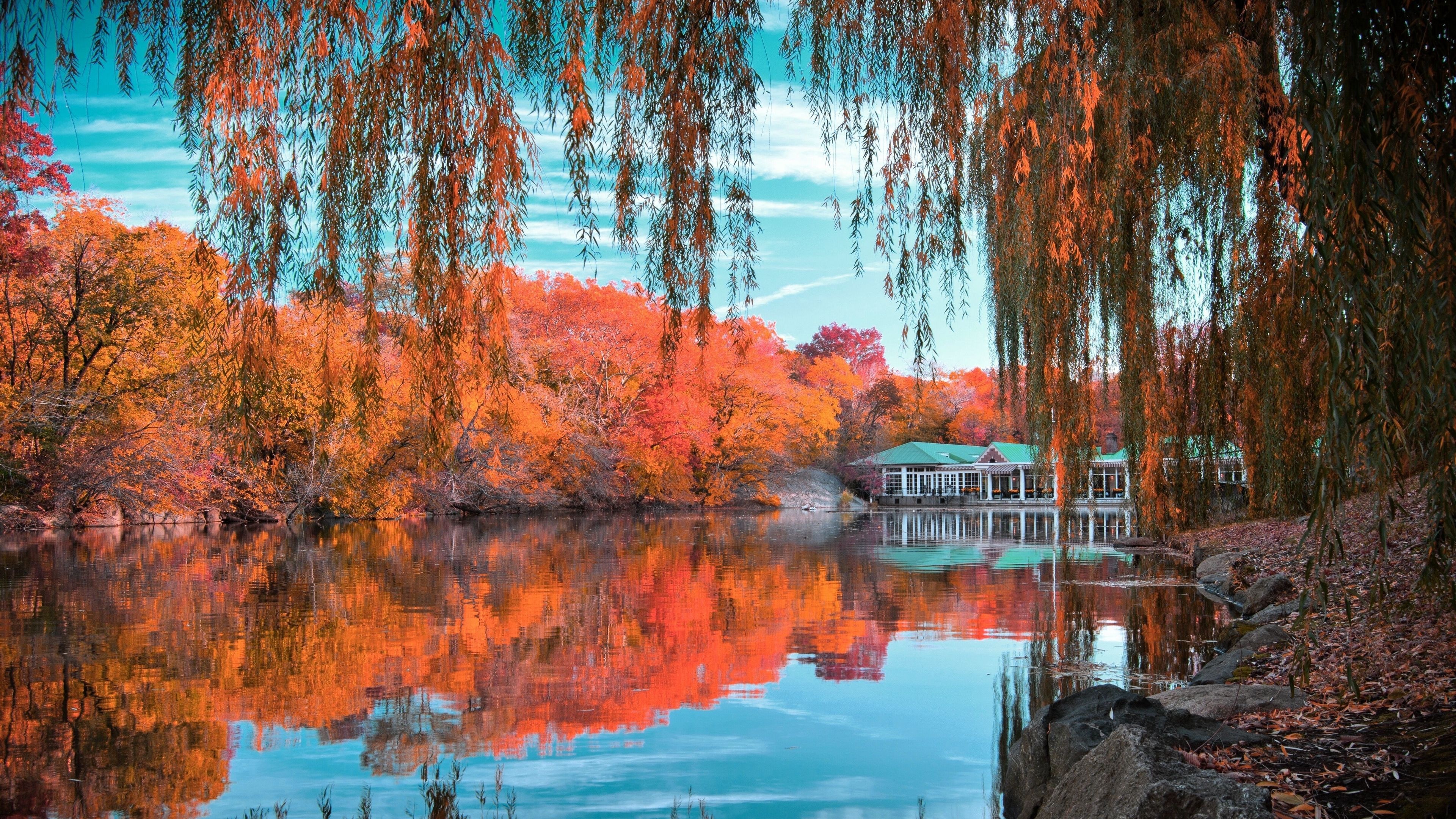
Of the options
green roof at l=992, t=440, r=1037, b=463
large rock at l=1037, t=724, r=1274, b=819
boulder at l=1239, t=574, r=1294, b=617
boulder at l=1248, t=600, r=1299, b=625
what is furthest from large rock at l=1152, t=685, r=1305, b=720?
green roof at l=992, t=440, r=1037, b=463

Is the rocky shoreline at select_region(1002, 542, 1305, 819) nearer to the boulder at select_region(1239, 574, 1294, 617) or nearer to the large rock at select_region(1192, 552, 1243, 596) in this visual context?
the boulder at select_region(1239, 574, 1294, 617)

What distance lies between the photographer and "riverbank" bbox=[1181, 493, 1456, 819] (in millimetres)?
3217

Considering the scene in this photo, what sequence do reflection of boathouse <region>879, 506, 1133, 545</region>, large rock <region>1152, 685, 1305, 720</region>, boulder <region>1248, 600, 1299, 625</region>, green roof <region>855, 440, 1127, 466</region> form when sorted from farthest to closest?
green roof <region>855, 440, 1127, 466</region>, reflection of boathouse <region>879, 506, 1133, 545</region>, boulder <region>1248, 600, 1299, 625</region>, large rock <region>1152, 685, 1305, 720</region>

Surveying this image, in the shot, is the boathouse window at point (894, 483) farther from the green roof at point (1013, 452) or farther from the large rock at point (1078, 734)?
the large rock at point (1078, 734)

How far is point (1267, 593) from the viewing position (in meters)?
9.50

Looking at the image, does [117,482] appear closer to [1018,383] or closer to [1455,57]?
[1018,383]

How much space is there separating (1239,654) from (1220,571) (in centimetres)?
704

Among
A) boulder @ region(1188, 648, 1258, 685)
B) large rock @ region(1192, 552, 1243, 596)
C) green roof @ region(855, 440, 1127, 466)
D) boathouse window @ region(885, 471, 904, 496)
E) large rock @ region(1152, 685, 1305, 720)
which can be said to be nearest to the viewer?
large rock @ region(1152, 685, 1305, 720)

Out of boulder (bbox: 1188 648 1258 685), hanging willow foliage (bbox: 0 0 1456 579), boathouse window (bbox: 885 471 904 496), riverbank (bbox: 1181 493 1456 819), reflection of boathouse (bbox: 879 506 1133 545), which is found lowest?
reflection of boathouse (bbox: 879 506 1133 545)

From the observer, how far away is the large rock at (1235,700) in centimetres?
474

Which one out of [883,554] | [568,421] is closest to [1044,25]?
[883,554]

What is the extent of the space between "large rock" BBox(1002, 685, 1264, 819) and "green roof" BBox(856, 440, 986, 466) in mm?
51616

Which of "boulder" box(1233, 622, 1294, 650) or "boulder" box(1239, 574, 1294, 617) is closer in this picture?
"boulder" box(1233, 622, 1294, 650)

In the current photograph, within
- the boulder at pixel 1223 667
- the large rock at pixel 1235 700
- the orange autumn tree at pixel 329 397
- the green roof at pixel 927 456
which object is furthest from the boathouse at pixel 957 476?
the large rock at pixel 1235 700
